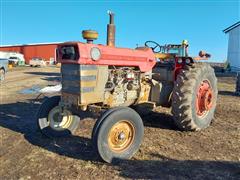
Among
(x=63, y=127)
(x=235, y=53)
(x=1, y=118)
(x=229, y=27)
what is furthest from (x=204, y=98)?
(x=229, y=27)

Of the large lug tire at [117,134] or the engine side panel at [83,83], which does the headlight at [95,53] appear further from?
the large lug tire at [117,134]

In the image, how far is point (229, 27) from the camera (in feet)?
127

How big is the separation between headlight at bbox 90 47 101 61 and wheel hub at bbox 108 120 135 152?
1023 mm

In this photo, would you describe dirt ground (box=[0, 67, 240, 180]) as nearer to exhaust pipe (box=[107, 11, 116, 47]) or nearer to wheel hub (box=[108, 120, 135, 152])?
wheel hub (box=[108, 120, 135, 152])

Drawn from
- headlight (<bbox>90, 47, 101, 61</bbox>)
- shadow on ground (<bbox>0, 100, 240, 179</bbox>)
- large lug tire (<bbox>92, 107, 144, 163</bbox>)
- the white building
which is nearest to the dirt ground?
shadow on ground (<bbox>0, 100, 240, 179</bbox>)

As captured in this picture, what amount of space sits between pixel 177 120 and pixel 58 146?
2182 mm

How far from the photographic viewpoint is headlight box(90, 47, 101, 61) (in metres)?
4.54

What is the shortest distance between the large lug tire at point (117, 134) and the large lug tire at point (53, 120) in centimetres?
124

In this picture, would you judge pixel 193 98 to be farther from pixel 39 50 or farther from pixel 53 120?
pixel 39 50

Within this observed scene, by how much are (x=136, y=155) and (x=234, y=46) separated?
115ft

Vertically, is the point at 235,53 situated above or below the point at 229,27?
below

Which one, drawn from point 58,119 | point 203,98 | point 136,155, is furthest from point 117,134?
point 203,98

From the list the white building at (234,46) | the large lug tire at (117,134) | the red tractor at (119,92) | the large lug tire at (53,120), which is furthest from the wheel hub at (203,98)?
the white building at (234,46)

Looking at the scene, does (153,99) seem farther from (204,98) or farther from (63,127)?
(63,127)
